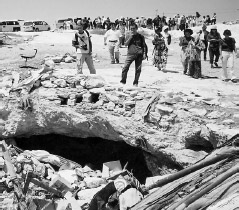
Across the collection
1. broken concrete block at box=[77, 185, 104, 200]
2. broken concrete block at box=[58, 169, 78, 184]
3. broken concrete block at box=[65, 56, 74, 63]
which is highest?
broken concrete block at box=[65, 56, 74, 63]

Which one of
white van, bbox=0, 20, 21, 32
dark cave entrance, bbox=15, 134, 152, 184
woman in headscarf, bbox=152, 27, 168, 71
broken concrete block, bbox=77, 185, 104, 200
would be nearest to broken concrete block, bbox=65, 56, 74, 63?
woman in headscarf, bbox=152, 27, 168, 71

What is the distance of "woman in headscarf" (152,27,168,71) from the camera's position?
10000 mm

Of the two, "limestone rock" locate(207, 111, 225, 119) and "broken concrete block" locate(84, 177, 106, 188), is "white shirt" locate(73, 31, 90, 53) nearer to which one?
"broken concrete block" locate(84, 177, 106, 188)

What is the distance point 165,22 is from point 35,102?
62.6 feet

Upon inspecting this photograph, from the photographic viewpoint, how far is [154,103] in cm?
665

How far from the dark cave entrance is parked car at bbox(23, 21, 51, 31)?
1921 cm

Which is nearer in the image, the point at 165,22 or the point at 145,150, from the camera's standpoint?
the point at 145,150

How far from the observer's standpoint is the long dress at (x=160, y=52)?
1001 centimetres

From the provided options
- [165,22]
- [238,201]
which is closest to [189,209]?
[238,201]

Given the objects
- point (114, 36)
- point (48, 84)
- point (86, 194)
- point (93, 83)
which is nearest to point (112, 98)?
point (93, 83)

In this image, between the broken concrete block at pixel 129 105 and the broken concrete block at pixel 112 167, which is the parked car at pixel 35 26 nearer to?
the broken concrete block at pixel 112 167

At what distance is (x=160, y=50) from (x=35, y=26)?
740 inches

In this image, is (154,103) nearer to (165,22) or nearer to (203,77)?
(203,77)

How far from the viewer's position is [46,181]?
6516 millimetres
